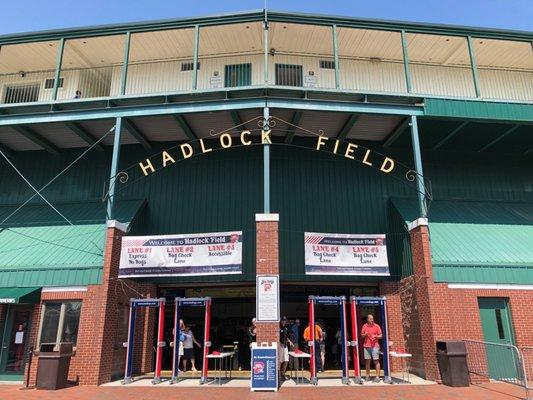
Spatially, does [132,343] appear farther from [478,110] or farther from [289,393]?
[478,110]

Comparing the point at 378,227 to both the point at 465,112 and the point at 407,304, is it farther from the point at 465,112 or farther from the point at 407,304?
the point at 465,112

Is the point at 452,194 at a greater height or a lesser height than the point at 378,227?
greater

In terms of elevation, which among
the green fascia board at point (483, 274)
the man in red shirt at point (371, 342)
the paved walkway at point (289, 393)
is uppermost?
the green fascia board at point (483, 274)

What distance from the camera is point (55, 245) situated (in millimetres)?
15312

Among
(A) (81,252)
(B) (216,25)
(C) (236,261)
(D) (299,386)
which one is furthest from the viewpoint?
(B) (216,25)

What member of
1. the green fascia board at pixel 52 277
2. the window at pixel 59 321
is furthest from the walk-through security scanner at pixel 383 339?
the window at pixel 59 321

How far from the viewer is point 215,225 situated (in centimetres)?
1697

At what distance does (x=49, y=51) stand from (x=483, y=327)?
18937 mm

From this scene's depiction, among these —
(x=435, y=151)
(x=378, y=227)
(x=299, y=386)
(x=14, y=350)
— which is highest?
(x=435, y=151)

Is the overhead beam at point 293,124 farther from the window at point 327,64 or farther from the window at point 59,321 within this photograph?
the window at point 59,321

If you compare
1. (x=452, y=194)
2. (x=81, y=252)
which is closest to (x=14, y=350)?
(x=81, y=252)

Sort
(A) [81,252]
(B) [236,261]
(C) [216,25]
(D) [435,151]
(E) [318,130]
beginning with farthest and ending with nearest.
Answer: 1. (D) [435,151]
2. (E) [318,130]
3. (C) [216,25]
4. (A) [81,252]
5. (B) [236,261]

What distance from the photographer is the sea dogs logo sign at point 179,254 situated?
13.5 metres

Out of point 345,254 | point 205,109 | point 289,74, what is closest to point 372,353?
point 345,254
